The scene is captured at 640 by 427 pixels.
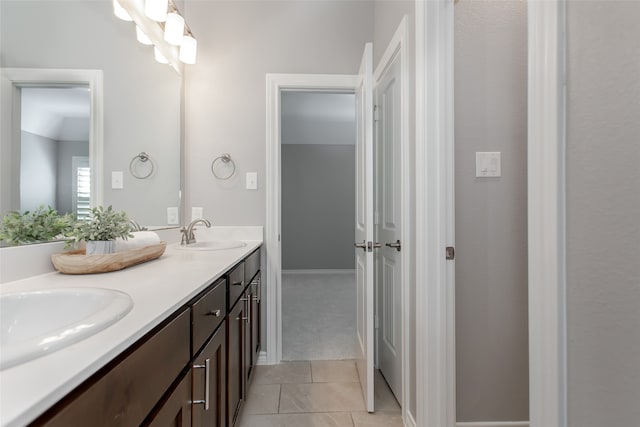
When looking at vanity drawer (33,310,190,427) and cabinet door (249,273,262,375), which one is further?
cabinet door (249,273,262,375)

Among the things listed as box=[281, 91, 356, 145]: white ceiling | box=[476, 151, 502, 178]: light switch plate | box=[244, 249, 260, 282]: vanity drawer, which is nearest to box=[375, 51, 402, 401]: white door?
box=[476, 151, 502, 178]: light switch plate

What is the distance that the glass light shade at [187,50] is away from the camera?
6.52ft

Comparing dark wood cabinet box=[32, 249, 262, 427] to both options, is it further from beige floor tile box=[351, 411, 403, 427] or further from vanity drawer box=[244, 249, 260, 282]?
beige floor tile box=[351, 411, 403, 427]

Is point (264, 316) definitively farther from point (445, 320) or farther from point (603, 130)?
point (603, 130)

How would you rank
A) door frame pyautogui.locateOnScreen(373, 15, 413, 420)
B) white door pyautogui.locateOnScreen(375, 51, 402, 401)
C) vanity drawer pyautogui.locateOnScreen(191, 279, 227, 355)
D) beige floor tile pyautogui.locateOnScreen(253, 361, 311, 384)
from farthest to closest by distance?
beige floor tile pyautogui.locateOnScreen(253, 361, 311, 384), white door pyautogui.locateOnScreen(375, 51, 402, 401), door frame pyautogui.locateOnScreen(373, 15, 413, 420), vanity drawer pyautogui.locateOnScreen(191, 279, 227, 355)

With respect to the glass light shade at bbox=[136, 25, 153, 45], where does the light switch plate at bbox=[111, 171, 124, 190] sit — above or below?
below

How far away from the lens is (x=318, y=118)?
485 centimetres

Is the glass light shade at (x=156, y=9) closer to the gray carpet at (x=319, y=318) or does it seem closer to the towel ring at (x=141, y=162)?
A: the towel ring at (x=141, y=162)

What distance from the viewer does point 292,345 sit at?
2420 mm

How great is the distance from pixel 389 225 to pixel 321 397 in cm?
110

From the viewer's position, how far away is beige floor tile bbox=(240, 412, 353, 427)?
1520mm

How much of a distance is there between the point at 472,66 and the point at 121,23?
169cm

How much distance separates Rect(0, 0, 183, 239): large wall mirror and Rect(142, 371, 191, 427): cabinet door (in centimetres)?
74

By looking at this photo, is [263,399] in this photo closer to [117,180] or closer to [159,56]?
[117,180]
